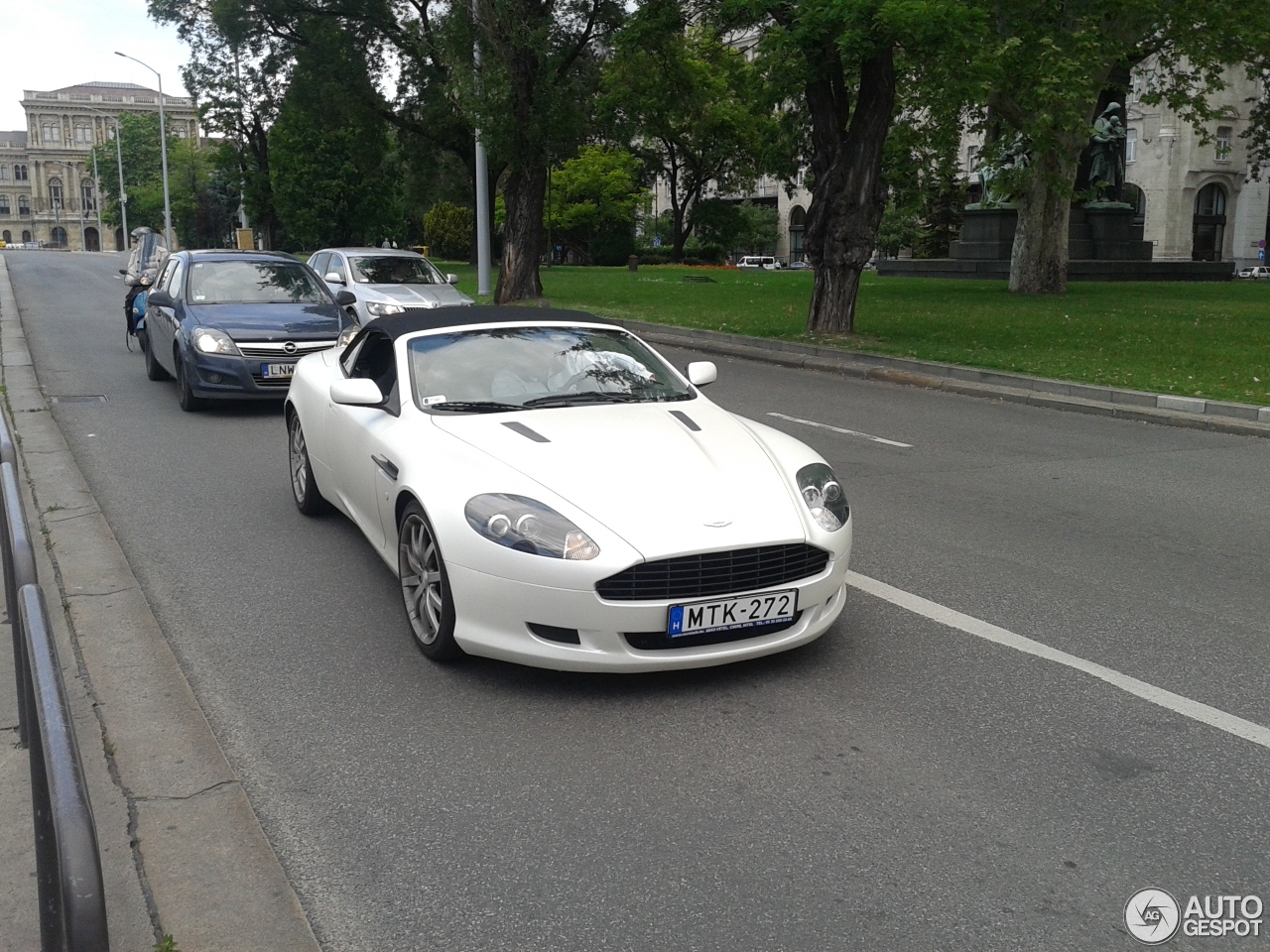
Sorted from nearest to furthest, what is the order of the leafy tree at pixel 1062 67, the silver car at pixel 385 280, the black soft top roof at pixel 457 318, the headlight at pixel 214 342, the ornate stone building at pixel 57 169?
the black soft top roof at pixel 457 318, the headlight at pixel 214 342, the leafy tree at pixel 1062 67, the silver car at pixel 385 280, the ornate stone building at pixel 57 169

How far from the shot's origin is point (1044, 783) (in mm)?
3787

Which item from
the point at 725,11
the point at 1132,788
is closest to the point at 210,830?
the point at 1132,788

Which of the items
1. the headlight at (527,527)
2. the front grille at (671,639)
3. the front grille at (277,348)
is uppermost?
the front grille at (277,348)

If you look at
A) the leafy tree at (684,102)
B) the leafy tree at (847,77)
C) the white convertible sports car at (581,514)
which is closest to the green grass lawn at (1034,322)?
the leafy tree at (847,77)

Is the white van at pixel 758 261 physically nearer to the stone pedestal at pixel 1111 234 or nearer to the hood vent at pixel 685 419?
the stone pedestal at pixel 1111 234

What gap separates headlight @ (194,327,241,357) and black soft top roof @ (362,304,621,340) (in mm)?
5081

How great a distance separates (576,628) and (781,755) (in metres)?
0.87

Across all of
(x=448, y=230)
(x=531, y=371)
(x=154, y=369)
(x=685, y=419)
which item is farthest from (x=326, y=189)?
(x=685, y=419)

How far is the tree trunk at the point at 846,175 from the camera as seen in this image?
1695 cm

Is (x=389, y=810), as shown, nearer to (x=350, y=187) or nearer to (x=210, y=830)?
A: (x=210, y=830)

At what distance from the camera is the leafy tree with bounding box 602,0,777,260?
18.7m

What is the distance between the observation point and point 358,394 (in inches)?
222

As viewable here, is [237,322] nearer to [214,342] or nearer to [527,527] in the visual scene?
[214,342]

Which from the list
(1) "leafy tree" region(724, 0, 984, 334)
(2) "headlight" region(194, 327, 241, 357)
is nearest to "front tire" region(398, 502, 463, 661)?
(2) "headlight" region(194, 327, 241, 357)
